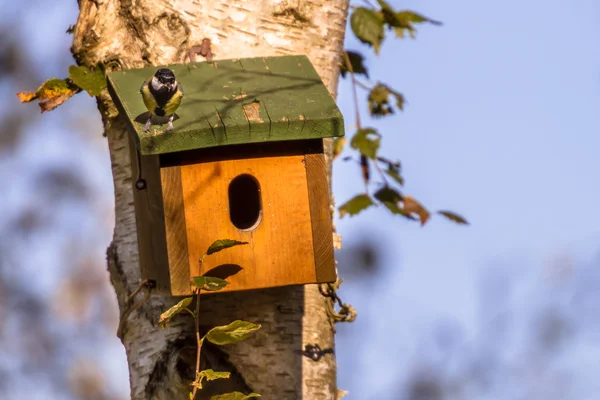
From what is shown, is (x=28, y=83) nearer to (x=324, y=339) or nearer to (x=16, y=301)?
(x=16, y=301)

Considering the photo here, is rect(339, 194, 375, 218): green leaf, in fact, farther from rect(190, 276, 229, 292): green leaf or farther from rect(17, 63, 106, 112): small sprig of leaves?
rect(190, 276, 229, 292): green leaf

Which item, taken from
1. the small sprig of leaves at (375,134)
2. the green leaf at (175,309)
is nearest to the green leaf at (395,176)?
the small sprig of leaves at (375,134)

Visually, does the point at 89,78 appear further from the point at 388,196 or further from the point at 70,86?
the point at 388,196

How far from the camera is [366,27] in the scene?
2.90m

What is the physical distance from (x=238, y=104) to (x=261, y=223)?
0.30m

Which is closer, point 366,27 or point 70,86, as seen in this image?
point 70,86

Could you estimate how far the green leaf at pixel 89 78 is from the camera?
227 centimetres

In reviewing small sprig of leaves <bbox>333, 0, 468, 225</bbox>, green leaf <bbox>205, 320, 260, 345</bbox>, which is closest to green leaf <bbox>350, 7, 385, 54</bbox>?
small sprig of leaves <bbox>333, 0, 468, 225</bbox>

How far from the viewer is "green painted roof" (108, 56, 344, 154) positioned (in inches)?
79.7

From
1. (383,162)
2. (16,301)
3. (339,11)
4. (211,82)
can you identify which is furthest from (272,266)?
(16,301)

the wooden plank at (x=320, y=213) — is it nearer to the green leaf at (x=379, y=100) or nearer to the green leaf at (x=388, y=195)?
the green leaf at (x=388, y=195)

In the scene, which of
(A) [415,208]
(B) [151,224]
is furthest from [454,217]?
(B) [151,224]

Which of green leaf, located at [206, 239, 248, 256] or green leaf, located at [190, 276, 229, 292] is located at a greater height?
green leaf, located at [206, 239, 248, 256]

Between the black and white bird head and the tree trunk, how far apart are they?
0.27 m
